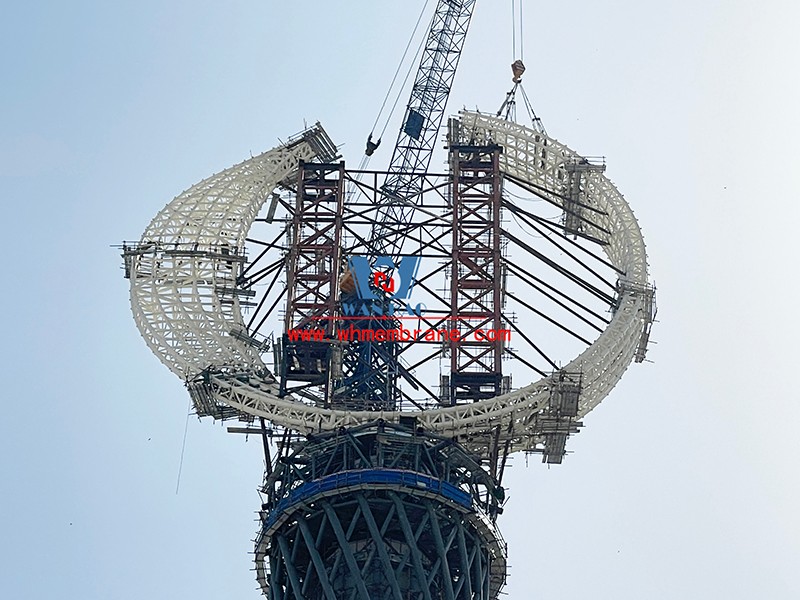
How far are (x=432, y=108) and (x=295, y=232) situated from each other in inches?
1147

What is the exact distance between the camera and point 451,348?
142 m

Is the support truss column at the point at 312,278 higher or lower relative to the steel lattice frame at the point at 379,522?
higher

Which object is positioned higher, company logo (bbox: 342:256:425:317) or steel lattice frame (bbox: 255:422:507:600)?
company logo (bbox: 342:256:425:317)

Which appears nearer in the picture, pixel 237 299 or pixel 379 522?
pixel 379 522

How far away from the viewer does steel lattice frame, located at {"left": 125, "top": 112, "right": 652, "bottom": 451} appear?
13588 cm

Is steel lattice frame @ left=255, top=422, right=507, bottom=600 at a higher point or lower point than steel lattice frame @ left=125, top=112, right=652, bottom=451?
lower

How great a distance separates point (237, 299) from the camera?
14600cm

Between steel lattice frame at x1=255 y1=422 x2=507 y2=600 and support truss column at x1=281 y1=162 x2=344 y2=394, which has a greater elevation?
support truss column at x1=281 y1=162 x2=344 y2=394

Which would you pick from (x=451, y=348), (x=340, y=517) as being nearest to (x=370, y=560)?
(x=340, y=517)

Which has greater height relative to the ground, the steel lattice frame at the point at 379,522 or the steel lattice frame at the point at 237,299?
the steel lattice frame at the point at 237,299

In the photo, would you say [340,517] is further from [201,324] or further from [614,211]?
[614,211]

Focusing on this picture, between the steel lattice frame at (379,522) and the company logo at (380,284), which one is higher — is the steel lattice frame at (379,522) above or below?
below

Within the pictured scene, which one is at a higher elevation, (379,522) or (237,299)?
(237,299)

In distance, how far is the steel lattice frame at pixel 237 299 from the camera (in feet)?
446
